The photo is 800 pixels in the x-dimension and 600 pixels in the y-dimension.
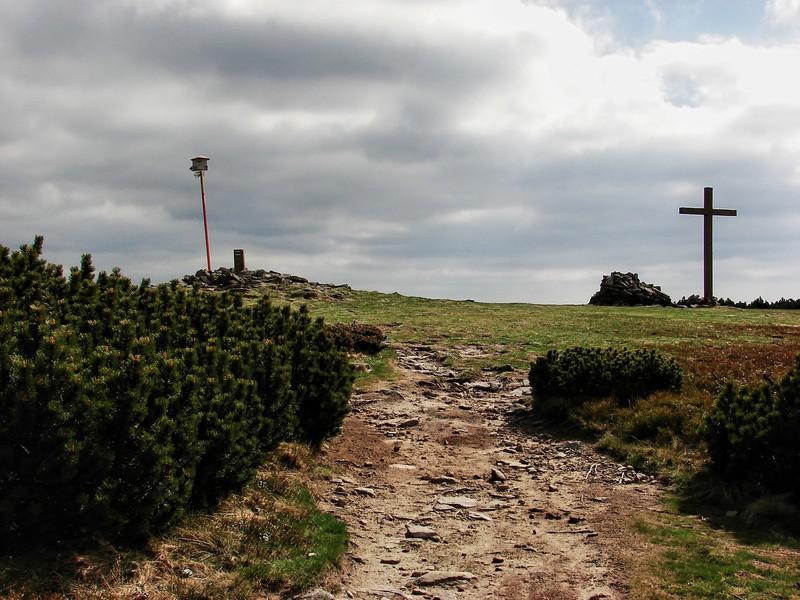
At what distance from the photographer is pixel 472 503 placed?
900 cm

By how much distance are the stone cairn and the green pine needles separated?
29.3 metres

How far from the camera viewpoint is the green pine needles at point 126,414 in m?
5.67

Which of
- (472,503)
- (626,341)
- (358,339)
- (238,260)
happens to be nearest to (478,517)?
(472,503)

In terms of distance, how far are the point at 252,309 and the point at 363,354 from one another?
5653 mm

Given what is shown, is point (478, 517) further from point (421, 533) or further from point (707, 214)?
point (707, 214)

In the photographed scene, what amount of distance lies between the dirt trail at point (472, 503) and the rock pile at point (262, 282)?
18560 millimetres

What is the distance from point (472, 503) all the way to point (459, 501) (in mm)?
168

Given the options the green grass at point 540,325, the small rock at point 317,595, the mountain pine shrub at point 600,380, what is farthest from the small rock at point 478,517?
the green grass at point 540,325

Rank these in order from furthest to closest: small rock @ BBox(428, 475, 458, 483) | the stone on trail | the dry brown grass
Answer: small rock @ BBox(428, 475, 458, 483) < the stone on trail < the dry brown grass

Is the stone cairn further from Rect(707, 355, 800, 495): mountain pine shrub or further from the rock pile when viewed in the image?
Rect(707, 355, 800, 495): mountain pine shrub

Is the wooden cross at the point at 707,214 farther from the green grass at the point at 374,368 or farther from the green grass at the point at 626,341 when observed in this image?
the green grass at the point at 374,368

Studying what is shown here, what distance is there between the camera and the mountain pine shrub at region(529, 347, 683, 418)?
12.7 m

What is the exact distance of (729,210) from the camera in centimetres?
3653

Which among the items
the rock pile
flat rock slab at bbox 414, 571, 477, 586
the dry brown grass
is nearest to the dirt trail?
flat rock slab at bbox 414, 571, 477, 586
